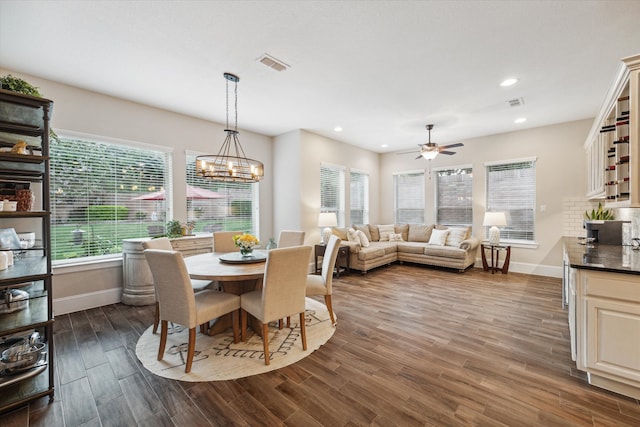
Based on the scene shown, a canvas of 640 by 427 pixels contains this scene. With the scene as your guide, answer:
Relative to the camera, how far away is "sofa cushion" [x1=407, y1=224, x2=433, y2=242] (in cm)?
659

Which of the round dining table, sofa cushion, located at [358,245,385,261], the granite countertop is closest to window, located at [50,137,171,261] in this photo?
the round dining table

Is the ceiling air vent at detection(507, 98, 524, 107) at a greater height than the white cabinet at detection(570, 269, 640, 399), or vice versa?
the ceiling air vent at detection(507, 98, 524, 107)

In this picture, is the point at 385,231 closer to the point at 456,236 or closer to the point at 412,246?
the point at 412,246

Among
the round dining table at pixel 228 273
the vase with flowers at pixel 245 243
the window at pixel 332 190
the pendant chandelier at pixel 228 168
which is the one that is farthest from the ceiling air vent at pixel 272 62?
the window at pixel 332 190

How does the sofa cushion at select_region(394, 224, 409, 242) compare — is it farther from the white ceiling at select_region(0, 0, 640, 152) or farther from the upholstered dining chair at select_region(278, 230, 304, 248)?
the upholstered dining chair at select_region(278, 230, 304, 248)

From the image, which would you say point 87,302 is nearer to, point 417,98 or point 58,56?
point 58,56

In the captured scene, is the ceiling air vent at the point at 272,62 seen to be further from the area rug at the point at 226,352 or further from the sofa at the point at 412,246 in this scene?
the sofa at the point at 412,246

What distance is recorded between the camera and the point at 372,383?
2.08m

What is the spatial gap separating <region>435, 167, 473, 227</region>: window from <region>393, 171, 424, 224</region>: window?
0.45m

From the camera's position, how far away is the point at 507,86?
3.54 metres

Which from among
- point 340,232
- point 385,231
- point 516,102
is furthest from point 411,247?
point 516,102

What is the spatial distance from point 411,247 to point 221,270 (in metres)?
4.69

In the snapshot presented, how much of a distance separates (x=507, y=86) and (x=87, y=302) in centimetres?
628

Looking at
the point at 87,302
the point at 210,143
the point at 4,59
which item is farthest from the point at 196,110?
the point at 87,302
